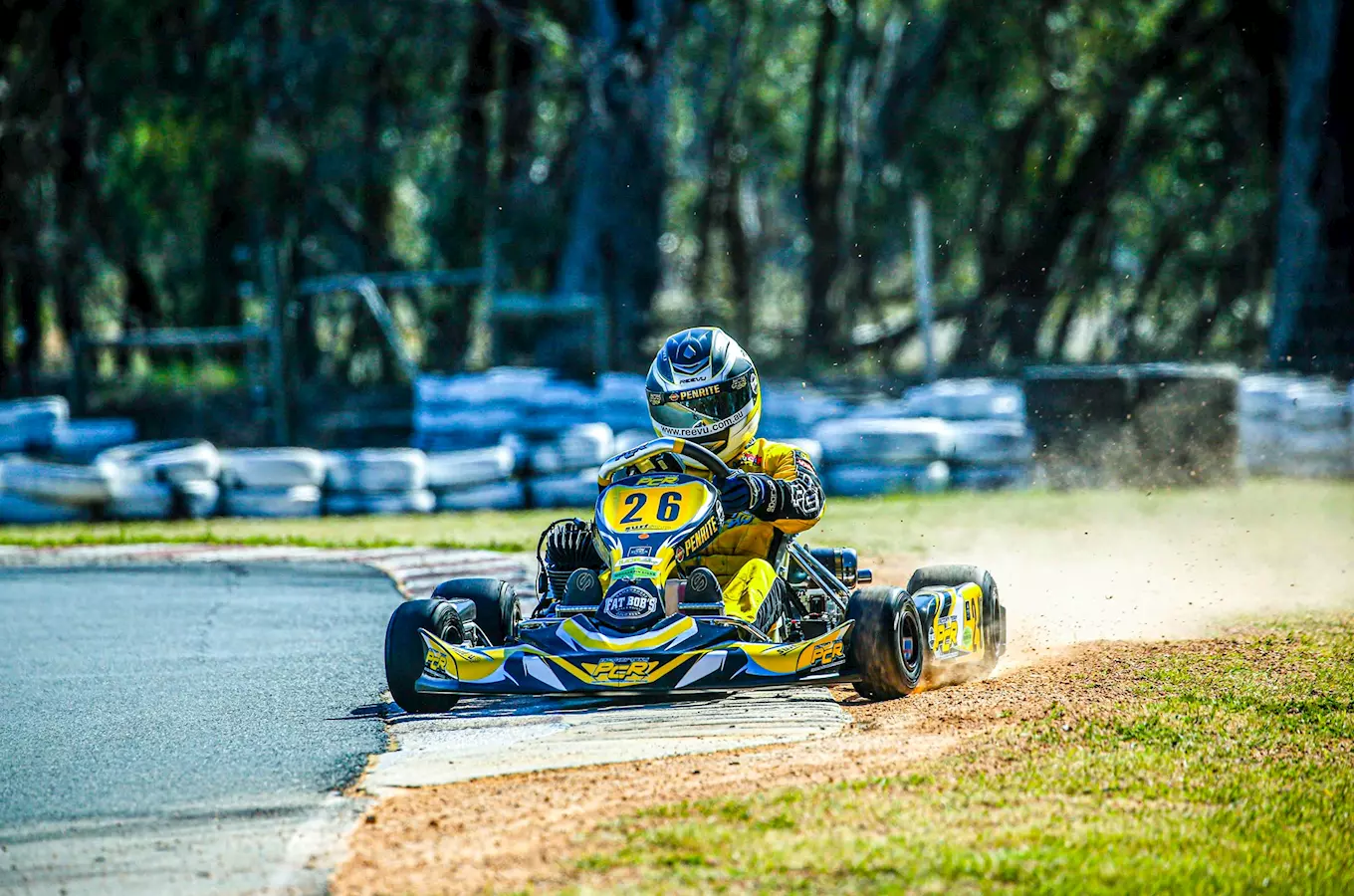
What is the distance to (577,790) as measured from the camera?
14.9 feet

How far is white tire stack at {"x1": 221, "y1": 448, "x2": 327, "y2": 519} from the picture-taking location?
13.4m

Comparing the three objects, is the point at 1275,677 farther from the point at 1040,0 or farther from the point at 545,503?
the point at 1040,0

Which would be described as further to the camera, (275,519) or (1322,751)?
(275,519)

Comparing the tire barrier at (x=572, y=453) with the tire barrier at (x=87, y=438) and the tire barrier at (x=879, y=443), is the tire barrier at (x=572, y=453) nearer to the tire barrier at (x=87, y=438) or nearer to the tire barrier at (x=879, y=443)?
the tire barrier at (x=879, y=443)

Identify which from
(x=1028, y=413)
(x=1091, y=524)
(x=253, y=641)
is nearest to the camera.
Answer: (x=253, y=641)

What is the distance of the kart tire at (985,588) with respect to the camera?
270 inches

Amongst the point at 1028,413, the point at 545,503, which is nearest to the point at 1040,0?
the point at 1028,413

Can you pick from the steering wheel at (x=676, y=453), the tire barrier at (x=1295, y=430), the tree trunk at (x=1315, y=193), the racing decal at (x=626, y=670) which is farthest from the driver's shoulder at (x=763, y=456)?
the tree trunk at (x=1315, y=193)

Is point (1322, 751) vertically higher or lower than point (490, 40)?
lower

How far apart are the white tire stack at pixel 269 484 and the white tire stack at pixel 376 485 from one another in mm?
188

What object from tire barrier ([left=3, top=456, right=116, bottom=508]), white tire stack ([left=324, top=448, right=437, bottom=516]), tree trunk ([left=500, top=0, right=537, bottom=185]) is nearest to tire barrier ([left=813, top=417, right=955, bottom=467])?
white tire stack ([left=324, top=448, right=437, bottom=516])

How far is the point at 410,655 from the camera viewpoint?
19.1 feet

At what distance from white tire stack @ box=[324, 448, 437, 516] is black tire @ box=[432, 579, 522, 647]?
7061 millimetres

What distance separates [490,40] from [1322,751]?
22.1m
